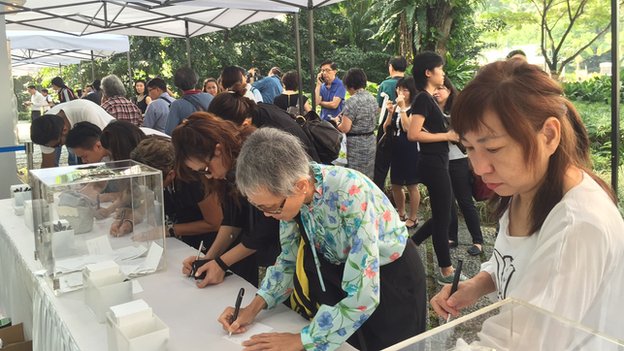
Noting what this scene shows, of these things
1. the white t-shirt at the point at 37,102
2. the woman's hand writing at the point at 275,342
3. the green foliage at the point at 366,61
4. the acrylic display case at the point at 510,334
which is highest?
the green foliage at the point at 366,61

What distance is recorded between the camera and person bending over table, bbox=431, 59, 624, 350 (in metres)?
0.87

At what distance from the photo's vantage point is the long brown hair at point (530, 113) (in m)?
0.92

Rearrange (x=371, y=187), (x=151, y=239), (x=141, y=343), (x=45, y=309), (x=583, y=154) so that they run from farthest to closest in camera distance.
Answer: (x=151, y=239) < (x=45, y=309) < (x=371, y=187) < (x=141, y=343) < (x=583, y=154)

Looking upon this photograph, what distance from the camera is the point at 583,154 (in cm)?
102

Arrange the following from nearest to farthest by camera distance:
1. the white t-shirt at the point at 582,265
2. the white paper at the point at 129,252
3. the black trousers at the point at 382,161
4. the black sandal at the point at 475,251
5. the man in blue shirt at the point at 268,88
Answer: the white t-shirt at the point at 582,265 → the white paper at the point at 129,252 → the black sandal at the point at 475,251 → the black trousers at the point at 382,161 → the man in blue shirt at the point at 268,88

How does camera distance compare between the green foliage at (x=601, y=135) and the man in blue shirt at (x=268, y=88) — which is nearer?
the green foliage at (x=601, y=135)

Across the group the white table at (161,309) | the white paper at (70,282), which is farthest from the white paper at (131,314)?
the white paper at (70,282)

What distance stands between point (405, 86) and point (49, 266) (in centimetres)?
293

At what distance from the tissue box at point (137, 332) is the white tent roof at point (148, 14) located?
3.84 metres

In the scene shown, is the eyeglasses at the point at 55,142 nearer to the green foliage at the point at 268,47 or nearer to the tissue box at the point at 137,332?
the tissue box at the point at 137,332

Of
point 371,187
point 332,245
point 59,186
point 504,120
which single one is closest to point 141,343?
point 332,245

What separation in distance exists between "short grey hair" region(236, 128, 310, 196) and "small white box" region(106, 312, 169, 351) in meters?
0.41

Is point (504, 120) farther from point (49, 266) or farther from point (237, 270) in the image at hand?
point (49, 266)

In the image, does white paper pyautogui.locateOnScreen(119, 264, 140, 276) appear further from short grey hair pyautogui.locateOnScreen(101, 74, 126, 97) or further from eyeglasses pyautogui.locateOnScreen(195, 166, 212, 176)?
short grey hair pyautogui.locateOnScreen(101, 74, 126, 97)
